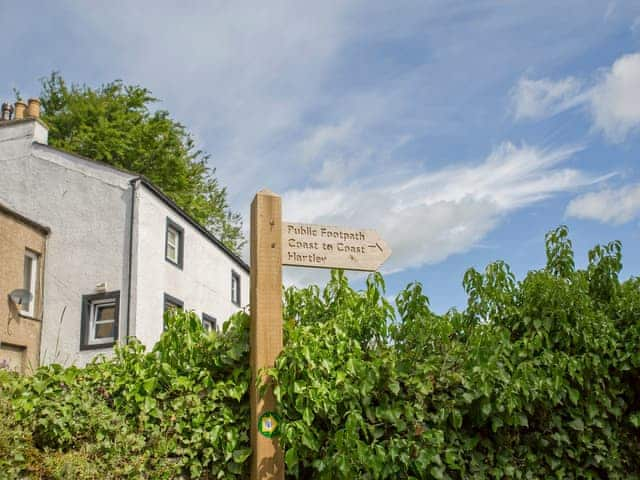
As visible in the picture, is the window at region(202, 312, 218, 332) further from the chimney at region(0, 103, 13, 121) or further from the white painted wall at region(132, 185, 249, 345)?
the chimney at region(0, 103, 13, 121)

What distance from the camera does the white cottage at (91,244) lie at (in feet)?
48.3

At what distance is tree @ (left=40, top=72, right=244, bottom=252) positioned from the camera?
24391 mm

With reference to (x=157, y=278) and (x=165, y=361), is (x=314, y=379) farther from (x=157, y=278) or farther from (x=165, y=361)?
(x=157, y=278)

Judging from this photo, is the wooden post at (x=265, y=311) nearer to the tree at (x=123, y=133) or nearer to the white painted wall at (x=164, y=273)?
the white painted wall at (x=164, y=273)

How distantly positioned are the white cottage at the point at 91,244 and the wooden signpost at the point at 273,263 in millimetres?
10075

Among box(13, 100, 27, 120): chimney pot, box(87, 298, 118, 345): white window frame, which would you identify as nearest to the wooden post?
box(87, 298, 118, 345): white window frame

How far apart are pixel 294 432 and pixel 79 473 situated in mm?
1478

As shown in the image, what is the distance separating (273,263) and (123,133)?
21682 mm

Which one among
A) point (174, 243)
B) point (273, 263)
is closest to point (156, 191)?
point (174, 243)

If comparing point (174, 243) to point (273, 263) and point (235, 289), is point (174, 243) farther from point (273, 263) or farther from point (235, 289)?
point (273, 263)

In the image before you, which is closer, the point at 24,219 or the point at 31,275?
the point at 24,219

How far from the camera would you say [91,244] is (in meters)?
15.2

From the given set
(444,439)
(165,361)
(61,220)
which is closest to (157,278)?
(61,220)

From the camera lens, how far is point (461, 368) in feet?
15.0
